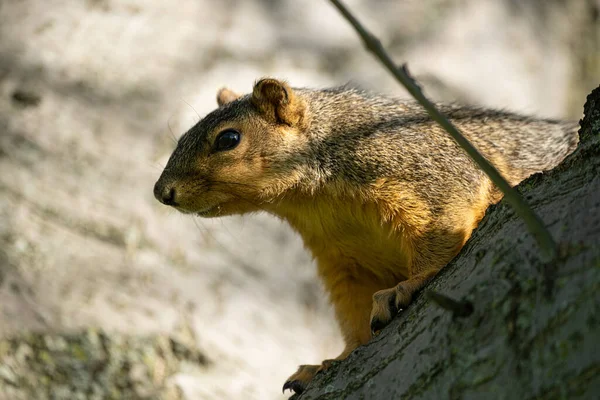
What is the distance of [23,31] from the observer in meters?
5.16

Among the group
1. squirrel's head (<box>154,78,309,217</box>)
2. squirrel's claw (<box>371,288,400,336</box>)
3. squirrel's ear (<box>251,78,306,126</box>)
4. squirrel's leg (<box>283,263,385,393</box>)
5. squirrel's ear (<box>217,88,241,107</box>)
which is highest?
squirrel's ear (<box>217,88,241,107</box>)

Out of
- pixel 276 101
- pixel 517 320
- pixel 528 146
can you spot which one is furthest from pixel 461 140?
pixel 528 146

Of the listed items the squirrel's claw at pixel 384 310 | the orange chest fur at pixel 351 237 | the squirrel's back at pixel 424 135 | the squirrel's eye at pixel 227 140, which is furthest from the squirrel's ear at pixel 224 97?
the squirrel's claw at pixel 384 310

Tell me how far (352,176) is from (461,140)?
172 centimetres

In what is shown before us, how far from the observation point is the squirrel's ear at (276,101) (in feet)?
11.5

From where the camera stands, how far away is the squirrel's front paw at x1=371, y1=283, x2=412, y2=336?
2.72 meters

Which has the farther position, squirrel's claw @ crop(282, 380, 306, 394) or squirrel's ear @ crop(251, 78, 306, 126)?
squirrel's ear @ crop(251, 78, 306, 126)

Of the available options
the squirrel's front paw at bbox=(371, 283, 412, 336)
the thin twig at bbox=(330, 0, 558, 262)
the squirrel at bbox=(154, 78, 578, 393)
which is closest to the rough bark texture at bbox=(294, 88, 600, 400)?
the thin twig at bbox=(330, 0, 558, 262)

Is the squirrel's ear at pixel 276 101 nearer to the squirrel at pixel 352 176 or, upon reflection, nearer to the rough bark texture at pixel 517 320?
the squirrel at pixel 352 176

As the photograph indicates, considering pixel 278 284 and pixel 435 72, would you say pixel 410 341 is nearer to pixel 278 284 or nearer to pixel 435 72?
pixel 278 284

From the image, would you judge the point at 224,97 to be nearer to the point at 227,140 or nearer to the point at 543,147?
the point at 227,140

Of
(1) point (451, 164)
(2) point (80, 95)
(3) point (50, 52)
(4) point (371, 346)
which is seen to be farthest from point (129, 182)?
(4) point (371, 346)

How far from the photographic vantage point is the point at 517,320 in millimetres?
1777

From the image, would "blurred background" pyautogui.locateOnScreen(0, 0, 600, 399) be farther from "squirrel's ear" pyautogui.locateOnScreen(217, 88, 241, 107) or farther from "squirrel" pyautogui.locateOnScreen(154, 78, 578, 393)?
"squirrel" pyautogui.locateOnScreen(154, 78, 578, 393)
